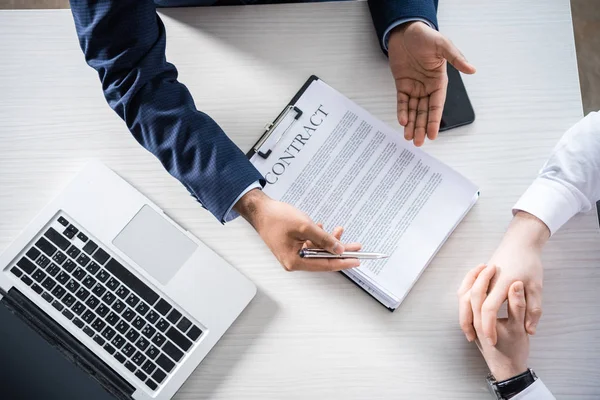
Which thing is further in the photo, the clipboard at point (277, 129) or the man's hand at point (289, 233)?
the clipboard at point (277, 129)

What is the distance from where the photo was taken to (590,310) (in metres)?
0.79

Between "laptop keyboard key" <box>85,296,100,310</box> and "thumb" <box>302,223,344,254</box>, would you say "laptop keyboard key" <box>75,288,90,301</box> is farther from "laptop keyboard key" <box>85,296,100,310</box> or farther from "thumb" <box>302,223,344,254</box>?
"thumb" <box>302,223,344,254</box>

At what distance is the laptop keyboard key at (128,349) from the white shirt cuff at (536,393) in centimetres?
55

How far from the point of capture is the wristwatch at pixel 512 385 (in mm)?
A: 739

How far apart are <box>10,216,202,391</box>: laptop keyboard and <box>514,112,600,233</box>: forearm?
561 mm

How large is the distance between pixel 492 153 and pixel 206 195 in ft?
1.53

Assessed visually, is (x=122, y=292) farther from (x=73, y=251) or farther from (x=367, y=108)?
(x=367, y=108)

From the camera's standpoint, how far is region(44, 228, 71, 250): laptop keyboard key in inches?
31.9

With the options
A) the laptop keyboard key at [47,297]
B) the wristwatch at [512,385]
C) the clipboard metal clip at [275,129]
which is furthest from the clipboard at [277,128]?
the wristwatch at [512,385]

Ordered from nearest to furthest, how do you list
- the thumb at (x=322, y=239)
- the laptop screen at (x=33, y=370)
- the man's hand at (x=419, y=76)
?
the laptop screen at (x=33, y=370), the thumb at (x=322, y=239), the man's hand at (x=419, y=76)

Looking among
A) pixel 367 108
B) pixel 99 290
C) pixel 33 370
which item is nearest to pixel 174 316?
pixel 99 290

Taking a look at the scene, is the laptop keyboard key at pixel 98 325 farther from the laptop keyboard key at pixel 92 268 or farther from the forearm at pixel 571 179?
the forearm at pixel 571 179

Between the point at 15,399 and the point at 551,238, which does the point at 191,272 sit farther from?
the point at 551,238

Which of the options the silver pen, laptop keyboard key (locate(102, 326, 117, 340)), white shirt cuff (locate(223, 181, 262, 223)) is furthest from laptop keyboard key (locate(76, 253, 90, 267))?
the silver pen
